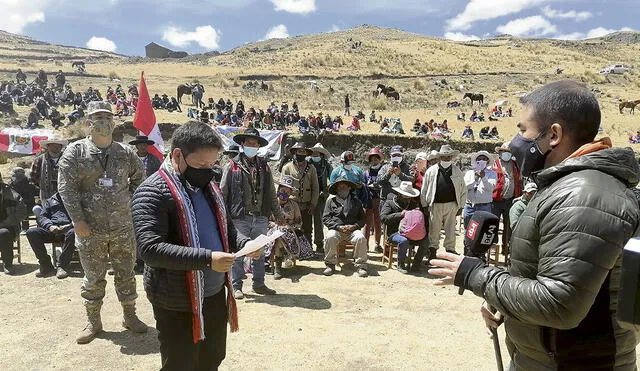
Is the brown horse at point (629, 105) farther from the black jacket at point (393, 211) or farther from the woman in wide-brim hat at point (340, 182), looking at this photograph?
the woman in wide-brim hat at point (340, 182)

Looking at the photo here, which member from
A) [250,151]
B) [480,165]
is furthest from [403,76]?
[250,151]

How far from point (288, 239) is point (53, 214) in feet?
11.3

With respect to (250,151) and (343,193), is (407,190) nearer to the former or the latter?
(343,193)

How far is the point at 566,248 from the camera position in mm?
1561

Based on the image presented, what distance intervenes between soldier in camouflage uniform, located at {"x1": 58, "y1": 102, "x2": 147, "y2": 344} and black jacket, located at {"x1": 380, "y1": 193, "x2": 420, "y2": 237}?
4.18 metres

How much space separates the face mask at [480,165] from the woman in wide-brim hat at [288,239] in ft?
9.54

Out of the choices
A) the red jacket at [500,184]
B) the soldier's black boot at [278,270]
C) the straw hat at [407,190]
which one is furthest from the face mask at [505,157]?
the soldier's black boot at [278,270]

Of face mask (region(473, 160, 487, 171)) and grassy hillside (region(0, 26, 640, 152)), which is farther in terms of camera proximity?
grassy hillside (region(0, 26, 640, 152))

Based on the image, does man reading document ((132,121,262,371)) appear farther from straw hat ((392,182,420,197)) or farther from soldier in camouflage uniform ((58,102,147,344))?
straw hat ((392,182,420,197))

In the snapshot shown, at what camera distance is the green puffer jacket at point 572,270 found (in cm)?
154

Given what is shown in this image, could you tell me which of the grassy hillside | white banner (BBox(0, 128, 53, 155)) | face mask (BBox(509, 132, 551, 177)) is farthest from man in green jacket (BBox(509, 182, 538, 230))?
white banner (BBox(0, 128, 53, 155))

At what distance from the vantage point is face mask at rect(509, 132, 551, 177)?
189cm

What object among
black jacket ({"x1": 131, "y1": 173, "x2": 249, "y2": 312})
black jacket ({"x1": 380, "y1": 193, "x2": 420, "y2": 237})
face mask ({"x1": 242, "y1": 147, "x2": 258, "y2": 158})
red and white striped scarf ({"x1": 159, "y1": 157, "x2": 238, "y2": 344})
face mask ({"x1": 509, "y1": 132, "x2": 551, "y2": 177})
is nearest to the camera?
face mask ({"x1": 509, "y1": 132, "x2": 551, "y2": 177})

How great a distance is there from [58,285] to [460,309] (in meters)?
5.11
